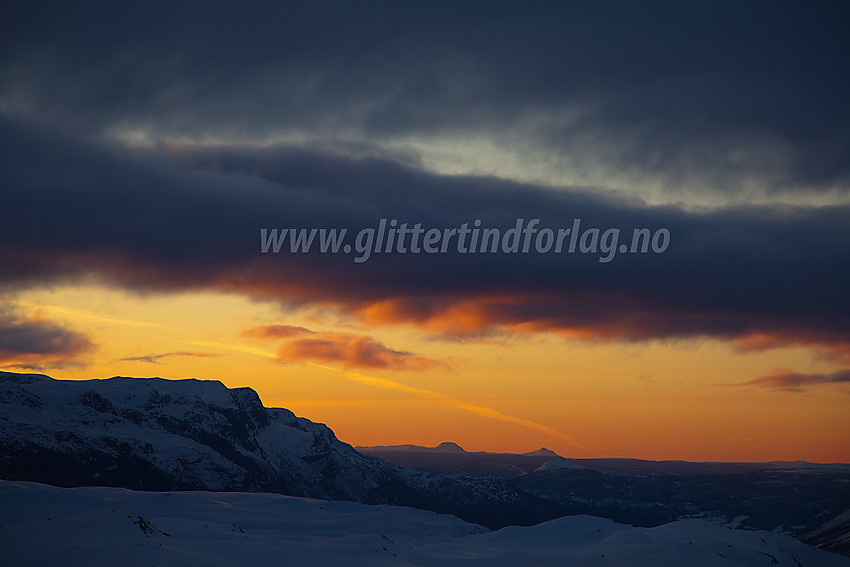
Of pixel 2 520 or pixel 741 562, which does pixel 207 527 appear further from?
pixel 741 562

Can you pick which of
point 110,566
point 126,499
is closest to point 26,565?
point 110,566

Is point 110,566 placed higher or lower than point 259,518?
higher

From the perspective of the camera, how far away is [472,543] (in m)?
73.4

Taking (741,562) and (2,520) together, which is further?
(741,562)

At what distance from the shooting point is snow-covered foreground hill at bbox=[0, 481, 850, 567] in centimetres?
4531

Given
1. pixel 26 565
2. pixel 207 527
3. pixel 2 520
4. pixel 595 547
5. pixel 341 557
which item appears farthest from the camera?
pixel 595 547

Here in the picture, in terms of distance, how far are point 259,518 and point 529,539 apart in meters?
31.1

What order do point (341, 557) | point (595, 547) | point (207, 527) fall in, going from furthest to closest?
point (595, 547), point (207, 527), point (341, 557)

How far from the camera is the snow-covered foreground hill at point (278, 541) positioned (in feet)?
149

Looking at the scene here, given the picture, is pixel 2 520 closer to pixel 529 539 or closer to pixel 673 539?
pixel 529 539

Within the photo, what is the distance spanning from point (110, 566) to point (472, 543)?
40.7 meters

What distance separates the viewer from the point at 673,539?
210 ft

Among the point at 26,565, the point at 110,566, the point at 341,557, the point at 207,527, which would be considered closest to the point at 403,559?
the point at 341,557

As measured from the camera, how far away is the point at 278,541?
198 feet
